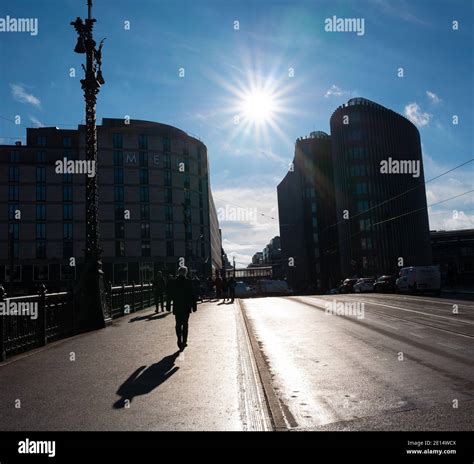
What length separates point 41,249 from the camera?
220 feet

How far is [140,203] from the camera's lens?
71.4 m

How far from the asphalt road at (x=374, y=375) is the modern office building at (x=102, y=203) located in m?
58.8

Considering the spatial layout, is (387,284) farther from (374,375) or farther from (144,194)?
(144,194)

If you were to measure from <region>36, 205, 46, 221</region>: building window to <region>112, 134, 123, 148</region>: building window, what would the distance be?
14015 mm

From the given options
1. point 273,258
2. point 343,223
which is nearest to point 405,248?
point 343,223

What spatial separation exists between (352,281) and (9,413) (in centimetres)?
4639

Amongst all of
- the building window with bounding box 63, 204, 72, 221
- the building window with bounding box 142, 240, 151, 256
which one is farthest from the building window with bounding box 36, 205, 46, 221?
the building window with bounding box 142, 240, 151, 256

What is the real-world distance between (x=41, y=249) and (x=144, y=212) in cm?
1571

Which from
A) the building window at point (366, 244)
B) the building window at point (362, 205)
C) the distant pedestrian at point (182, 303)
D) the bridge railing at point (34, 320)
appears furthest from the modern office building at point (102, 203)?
the distant pedestrian at point (182, 303)

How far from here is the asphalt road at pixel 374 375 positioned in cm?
460

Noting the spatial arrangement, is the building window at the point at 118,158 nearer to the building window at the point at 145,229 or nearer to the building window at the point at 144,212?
the building window at the point at 144,212

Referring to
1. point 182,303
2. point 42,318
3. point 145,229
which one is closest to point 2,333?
point 42,318

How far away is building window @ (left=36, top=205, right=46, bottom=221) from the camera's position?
223 feet
